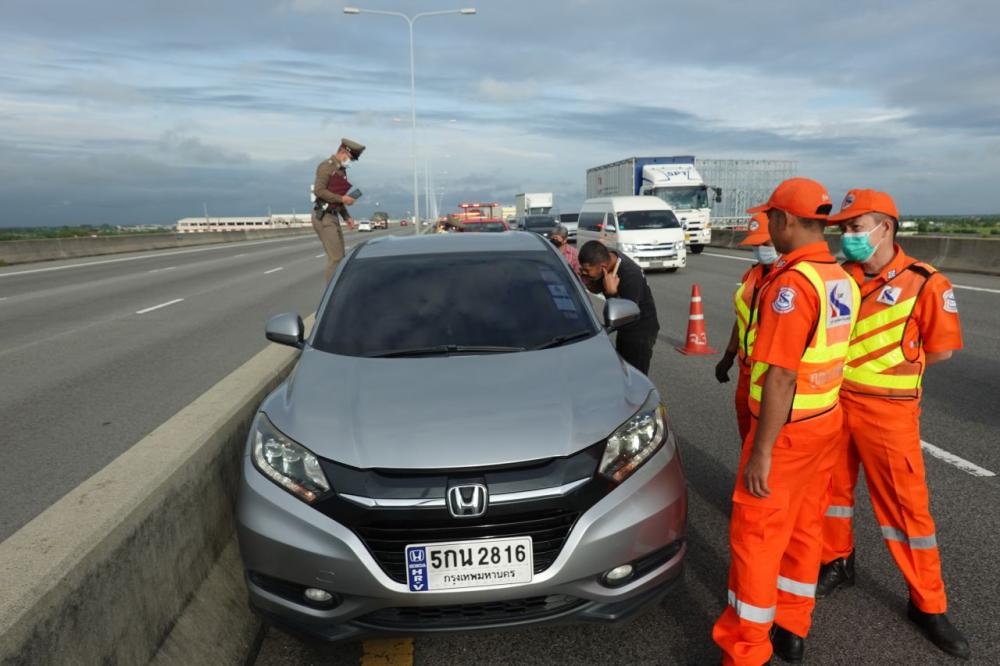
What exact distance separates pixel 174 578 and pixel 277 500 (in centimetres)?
43

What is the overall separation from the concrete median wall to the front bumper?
1766cm

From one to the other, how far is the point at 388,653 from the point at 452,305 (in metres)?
1.76

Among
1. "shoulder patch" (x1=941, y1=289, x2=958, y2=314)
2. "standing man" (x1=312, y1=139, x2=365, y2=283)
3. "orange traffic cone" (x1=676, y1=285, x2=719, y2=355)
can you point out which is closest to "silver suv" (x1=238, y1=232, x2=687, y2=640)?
"shoulder patch" (x1=941, y1=289, x2=958, y2=314)

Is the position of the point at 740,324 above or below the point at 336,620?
above

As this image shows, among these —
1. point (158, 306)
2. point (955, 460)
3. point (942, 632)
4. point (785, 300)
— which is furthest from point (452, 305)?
point (158, 306)

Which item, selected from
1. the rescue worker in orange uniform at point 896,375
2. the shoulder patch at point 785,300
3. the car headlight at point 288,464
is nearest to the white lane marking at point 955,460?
the rescue worker in orange uniform at point 896,375

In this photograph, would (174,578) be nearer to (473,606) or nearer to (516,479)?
(473,606)

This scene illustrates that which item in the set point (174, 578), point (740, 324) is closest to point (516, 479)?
point (174, 578)

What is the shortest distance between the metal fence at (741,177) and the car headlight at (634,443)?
34.8 metres

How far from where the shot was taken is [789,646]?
2.77m

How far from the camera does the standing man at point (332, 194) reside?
990cm

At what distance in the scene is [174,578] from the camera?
256 centimetres

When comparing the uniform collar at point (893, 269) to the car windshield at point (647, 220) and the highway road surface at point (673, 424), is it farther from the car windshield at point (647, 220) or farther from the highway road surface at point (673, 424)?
the car windshield at point (647, 220)

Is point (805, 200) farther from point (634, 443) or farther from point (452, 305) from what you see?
point (452, 305)
